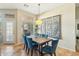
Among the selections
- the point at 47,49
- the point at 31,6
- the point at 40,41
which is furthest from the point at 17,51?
the point at 31,6

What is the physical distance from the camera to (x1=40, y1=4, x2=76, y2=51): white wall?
7.25 feet

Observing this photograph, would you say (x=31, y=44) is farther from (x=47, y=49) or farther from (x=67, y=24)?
(x=67, y=24)

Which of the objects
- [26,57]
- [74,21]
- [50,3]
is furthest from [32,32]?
[74,21]

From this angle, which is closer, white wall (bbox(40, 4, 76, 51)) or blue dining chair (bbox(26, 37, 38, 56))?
white wall (bbox(40, 4, 76, 51))

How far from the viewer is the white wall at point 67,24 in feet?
7.25

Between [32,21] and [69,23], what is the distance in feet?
2.33

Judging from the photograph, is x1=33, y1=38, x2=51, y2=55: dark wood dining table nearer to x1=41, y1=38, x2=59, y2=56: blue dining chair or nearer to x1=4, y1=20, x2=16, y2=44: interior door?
x1=41, y1=38, x2=59, y2=56: blue dining chair

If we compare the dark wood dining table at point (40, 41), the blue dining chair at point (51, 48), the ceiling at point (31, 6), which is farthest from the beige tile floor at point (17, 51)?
the ceiling at point (31, 6)

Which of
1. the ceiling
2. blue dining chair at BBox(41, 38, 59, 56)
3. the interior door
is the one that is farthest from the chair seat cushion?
the ceiling

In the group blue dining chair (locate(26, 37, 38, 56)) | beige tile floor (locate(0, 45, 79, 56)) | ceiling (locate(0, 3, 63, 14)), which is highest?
ceiling (locate(0, 3, 63, 14))

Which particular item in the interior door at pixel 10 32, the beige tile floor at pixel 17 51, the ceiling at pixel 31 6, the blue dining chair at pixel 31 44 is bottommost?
the beige tile floor at pixel 17 51

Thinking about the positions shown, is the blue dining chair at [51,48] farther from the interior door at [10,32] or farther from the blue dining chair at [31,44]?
the interior door at [10,32]

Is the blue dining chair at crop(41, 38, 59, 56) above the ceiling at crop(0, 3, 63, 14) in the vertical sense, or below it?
below

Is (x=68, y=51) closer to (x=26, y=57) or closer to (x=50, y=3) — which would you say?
(x=26, y=57)
